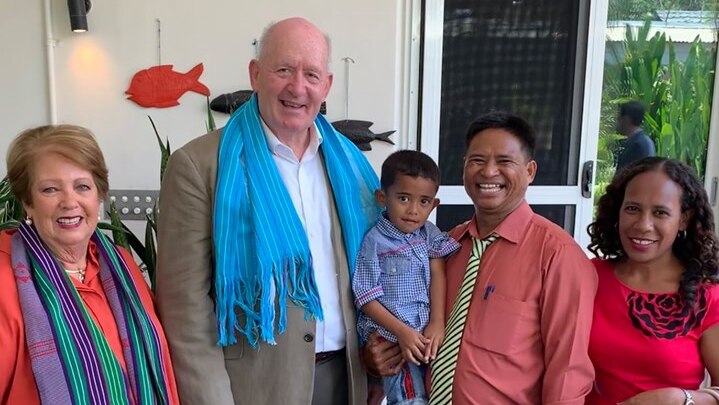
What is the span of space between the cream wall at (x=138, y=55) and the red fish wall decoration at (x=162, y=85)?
4cm

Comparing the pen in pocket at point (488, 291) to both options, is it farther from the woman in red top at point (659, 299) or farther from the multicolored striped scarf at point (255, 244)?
the multicolored striped scarf at point (255, 244)

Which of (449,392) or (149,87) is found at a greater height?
(149,87)

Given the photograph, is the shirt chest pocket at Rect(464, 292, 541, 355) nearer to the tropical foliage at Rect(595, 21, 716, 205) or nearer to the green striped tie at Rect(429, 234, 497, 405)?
the green striped tie at Rect(429, 234, 497, 405)

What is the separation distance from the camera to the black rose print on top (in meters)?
1.31

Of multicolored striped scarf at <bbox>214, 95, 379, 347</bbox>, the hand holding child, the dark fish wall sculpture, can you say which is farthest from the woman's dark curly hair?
the dark fish wall sculpture

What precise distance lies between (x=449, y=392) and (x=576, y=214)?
2240 mm

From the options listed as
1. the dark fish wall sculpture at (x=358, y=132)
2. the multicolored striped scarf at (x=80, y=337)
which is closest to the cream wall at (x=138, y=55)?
the dark fish wall sculpture at (x=358, y=132)

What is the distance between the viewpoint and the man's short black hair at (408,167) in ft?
5.09

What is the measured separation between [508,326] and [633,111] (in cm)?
257

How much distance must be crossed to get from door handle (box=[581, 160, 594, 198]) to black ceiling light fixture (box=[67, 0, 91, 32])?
9.16ft

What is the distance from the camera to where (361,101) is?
3010 mm

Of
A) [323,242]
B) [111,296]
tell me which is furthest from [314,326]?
[111,296]

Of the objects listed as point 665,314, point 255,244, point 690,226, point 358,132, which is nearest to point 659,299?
point 665,314

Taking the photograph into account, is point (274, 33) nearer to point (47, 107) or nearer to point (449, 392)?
point (449, 392)
